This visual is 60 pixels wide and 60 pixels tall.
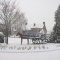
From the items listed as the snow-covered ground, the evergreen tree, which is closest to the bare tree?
the snow-covered ground

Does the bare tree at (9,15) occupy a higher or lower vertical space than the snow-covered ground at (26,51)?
higher

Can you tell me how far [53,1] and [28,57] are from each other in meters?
0.72

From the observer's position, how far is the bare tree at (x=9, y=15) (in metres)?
1.35

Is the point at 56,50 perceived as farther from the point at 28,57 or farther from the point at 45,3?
the point at 45,3

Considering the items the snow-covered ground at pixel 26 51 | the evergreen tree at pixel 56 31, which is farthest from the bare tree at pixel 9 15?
the evergreen tree at pixel 56 31

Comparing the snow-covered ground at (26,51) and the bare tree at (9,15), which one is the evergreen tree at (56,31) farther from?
the bare tree at (9,15)

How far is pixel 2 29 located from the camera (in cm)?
137

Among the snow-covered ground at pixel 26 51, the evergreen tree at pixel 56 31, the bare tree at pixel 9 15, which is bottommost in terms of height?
the snow-covered ground at pixel 26 51

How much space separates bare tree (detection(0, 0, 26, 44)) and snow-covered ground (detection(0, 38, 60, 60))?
0.11 m

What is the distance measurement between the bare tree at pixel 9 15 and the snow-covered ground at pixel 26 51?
0.11 meters

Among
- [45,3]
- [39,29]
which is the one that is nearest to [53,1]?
[45,3]

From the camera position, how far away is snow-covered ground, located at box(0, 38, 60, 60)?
139 centimetres

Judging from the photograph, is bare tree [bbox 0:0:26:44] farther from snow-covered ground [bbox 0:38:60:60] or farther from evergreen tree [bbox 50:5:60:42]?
evergreen tree [bbox 50:5:60:42]

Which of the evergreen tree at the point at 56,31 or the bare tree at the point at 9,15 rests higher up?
the bare tree at the point at 9,15
